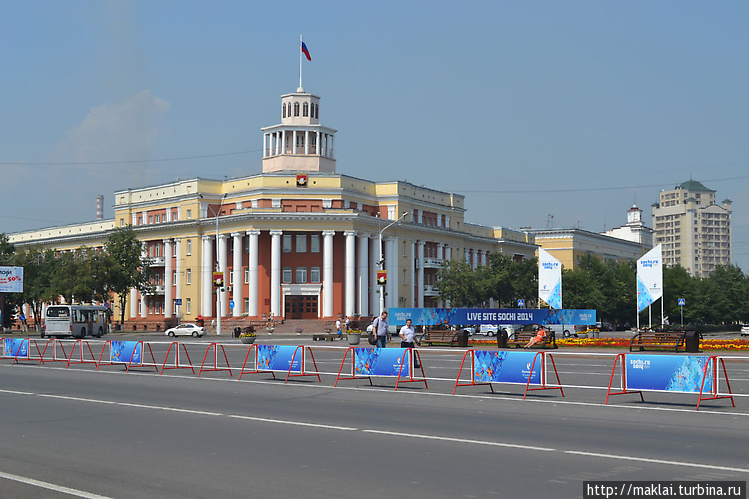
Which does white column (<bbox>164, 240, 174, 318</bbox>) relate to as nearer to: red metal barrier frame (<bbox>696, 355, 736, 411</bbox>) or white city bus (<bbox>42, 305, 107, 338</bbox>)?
white city bus (<bbox>42, 305, 107, 338</bbox>)

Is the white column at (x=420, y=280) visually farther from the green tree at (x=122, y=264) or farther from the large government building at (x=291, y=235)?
the green tree at (x=122, y=264)

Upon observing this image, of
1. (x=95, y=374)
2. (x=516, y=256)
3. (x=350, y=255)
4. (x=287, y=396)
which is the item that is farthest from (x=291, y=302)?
(x=287, y=396)

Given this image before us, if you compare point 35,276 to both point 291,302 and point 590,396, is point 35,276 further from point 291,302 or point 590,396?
point 590,396

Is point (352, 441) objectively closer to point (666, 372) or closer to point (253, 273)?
point (666, 372)

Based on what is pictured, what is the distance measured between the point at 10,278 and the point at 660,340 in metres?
66.5

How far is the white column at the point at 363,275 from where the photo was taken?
298 feet

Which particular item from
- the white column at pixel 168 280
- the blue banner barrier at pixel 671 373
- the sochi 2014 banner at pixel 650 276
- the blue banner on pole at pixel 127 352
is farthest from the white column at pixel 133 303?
the blue banner barrier at pixel 671 373

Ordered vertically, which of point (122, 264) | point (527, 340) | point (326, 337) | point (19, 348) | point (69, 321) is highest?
point (122, 264)

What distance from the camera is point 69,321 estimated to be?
68125 mm

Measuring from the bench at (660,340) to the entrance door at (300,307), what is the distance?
Result: 2061 inches

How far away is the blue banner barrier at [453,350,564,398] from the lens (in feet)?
65.9

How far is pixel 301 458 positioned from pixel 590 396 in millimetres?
10196

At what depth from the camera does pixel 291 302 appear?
89125 millimetres

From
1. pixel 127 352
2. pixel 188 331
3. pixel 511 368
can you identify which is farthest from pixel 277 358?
pixel 188 331
